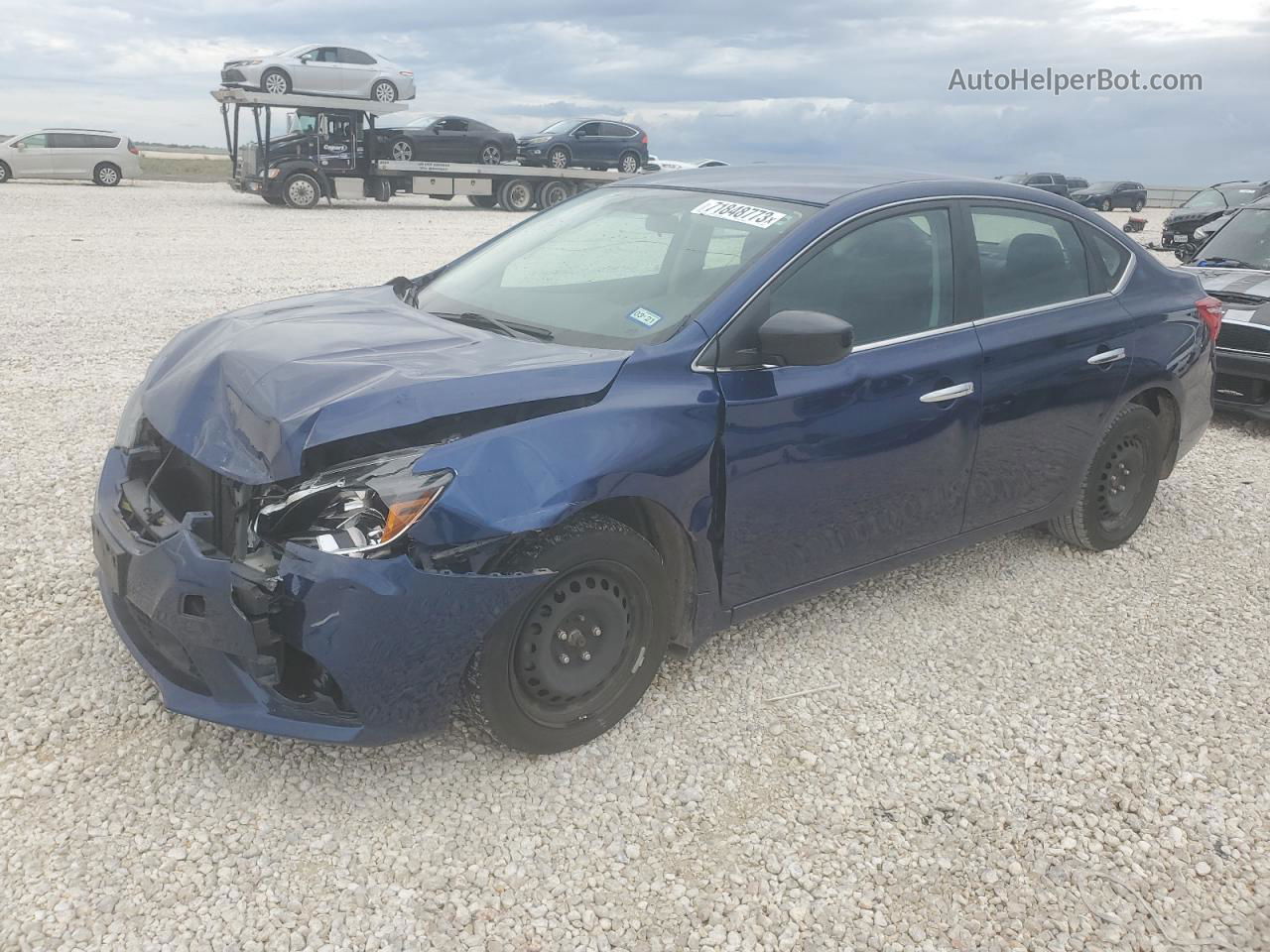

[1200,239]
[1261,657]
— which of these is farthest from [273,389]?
[1200,239]

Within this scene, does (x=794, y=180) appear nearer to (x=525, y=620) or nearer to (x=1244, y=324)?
(x=525, y=620)

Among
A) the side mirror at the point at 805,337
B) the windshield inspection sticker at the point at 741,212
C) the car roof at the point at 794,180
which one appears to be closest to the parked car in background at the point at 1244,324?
the car roof at the point at 794,180

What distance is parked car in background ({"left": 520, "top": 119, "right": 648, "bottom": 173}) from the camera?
26.5m

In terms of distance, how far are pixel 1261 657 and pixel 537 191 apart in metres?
24.4

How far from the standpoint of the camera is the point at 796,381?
3336 mm

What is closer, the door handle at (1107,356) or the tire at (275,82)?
the door handle at (1107,356)

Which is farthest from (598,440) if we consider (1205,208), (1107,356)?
(1205,208)

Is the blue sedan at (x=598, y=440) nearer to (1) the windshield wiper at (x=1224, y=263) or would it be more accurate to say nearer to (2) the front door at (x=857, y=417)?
(2) the front door at (x=857, y=417)

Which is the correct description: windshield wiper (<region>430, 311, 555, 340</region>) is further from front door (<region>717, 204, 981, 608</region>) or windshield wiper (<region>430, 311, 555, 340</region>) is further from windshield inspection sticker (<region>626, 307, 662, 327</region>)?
front door (<region>717, 204, 981, 608</region>)

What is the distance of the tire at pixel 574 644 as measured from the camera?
9.27ft

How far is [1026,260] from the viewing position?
4.22 meters

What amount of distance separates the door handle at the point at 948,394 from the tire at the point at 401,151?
890 inches

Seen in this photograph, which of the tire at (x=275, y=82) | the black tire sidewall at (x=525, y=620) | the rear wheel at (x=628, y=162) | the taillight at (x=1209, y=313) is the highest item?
the tire at (x=275, y=82)

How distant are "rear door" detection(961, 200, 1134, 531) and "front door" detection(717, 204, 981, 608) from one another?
5.4 inches
